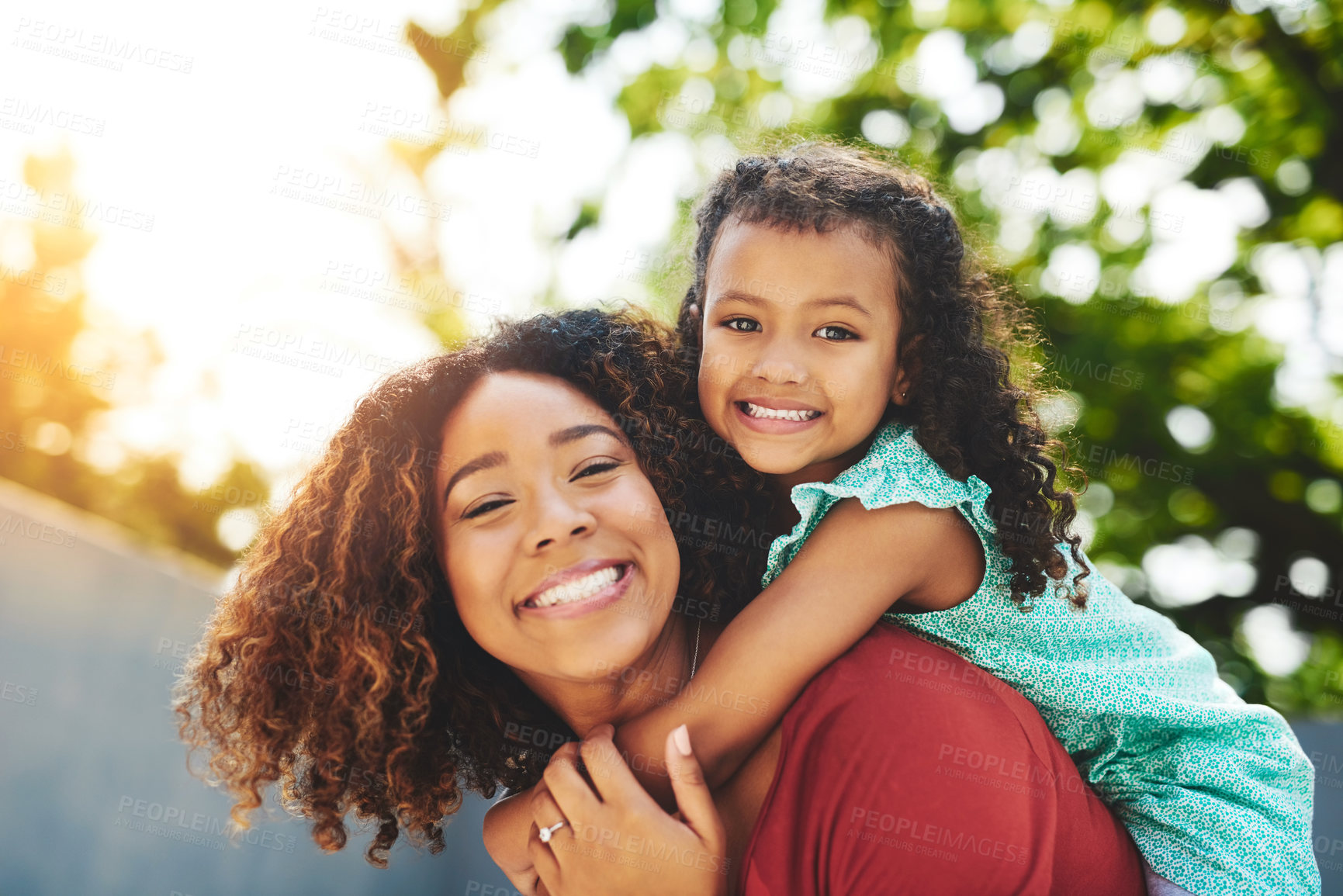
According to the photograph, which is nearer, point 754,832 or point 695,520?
point 754,832

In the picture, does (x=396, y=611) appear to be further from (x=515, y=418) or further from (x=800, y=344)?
(x=800, y=344)

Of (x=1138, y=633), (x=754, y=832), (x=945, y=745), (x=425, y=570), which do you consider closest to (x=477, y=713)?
(x=425, y=570)

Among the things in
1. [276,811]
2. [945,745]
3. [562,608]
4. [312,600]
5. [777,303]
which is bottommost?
[276,811]

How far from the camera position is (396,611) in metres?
2.16

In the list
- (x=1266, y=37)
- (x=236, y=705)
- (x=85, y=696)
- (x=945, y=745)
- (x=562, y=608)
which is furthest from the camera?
(x=1266, y=37)

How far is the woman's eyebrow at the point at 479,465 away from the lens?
2.01m

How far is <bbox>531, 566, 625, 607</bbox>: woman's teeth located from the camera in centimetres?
192

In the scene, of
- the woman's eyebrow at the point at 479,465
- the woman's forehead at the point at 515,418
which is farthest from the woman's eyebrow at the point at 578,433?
the woman's eyebrow at the point at 479,465

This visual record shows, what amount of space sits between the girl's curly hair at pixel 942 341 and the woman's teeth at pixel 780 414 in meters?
0.28

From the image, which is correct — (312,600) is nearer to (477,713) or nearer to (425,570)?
(425,570)

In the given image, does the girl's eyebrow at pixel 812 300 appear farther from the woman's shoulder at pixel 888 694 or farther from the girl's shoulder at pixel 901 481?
the woman's shoulder at pixel 888 694

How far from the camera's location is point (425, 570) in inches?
84.8

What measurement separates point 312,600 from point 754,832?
→ 1.11 metres

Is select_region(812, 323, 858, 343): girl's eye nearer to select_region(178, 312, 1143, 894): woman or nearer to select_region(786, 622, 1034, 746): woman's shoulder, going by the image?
select_region(178, 312, 1143, 894): woman
